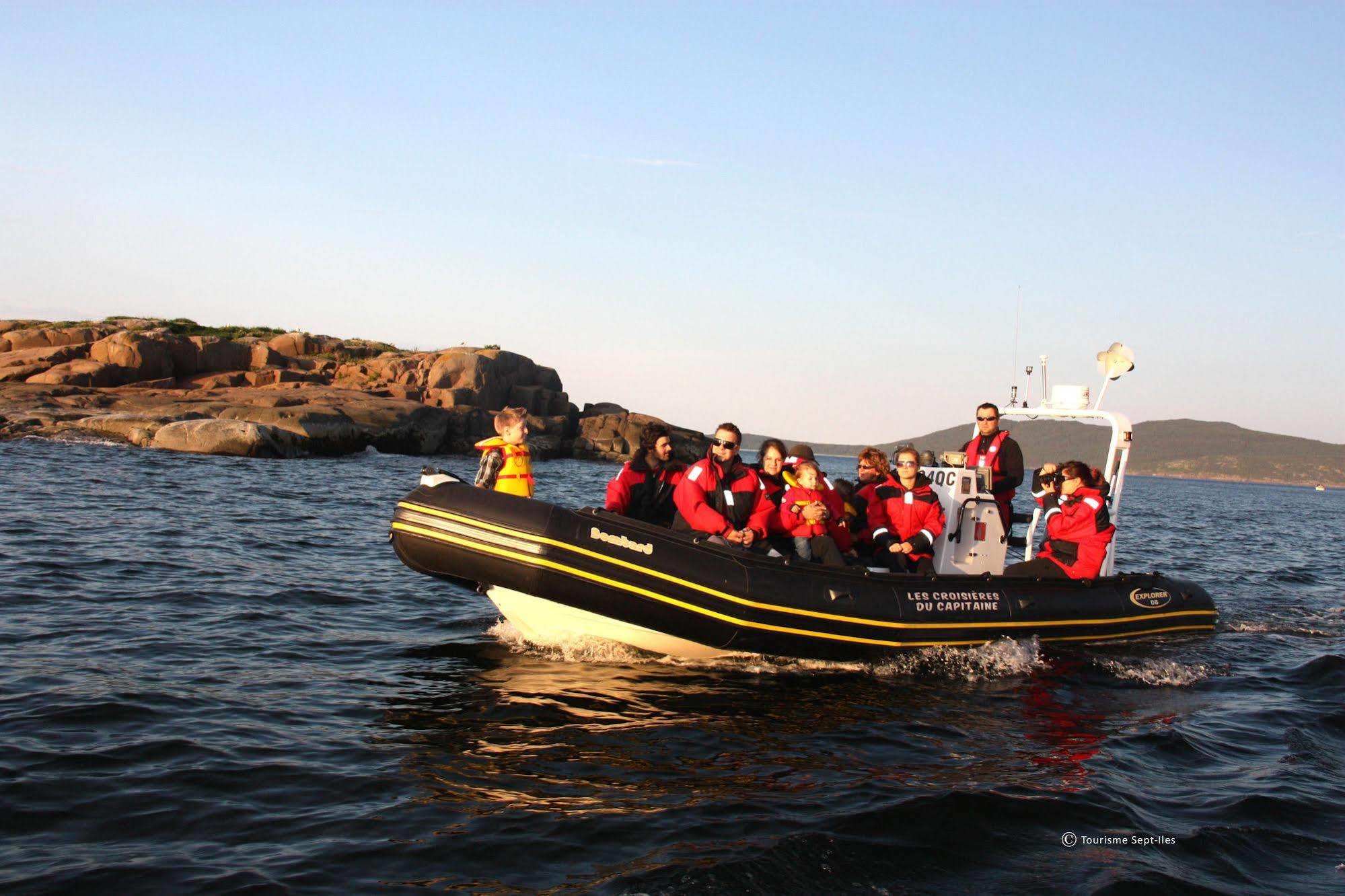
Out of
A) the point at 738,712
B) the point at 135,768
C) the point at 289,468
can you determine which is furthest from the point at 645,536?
the point at 289,468

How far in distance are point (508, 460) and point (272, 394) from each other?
2881 cm

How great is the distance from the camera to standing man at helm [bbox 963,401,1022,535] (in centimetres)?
945

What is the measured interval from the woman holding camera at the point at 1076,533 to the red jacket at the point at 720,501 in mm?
2570

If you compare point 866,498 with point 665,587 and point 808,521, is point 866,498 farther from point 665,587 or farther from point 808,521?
point 665,587

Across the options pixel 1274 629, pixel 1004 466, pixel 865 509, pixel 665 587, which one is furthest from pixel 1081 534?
pixel 665 587

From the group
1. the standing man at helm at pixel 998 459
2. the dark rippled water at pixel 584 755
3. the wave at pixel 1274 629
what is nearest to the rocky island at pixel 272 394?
the dark rippled water at pixel 584 755

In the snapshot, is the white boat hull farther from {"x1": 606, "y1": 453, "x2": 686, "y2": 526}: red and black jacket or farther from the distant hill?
the distant hill

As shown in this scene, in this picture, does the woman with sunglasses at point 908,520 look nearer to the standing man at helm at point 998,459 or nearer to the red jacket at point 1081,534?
the standing man at helm at point 998,459

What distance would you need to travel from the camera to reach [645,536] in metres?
7.11

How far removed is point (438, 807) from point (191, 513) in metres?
10.8

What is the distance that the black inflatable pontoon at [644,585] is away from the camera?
22.7 feet

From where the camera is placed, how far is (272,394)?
109ft

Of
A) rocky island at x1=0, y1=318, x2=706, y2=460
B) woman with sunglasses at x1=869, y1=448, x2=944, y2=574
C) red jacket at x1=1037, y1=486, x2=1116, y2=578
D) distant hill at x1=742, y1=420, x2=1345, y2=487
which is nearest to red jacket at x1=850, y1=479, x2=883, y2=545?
woman with sunglasses at x1=869, y1=448, x2=944, y2=574

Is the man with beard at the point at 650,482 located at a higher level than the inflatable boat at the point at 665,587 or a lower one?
higher
